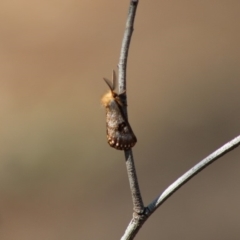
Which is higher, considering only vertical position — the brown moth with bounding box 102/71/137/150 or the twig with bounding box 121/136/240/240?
the brown moth with bounding box 102/71/137/150

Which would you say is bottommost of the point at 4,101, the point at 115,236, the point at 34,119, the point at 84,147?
the point at 115,236

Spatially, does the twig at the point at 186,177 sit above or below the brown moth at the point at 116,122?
below

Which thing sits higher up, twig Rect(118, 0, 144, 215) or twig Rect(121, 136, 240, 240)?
twig Rect(118, 0, 144, 215)

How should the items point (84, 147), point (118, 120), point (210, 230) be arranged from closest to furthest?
point (118, 120) < point (210, 230) < point (84, 147)

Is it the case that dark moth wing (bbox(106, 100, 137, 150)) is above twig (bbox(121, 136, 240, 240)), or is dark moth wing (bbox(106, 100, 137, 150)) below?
above

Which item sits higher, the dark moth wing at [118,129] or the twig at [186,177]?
the dark moth wing at [118,129]

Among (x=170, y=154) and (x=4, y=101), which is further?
(x=4, y=101)

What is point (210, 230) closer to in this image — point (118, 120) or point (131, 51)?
point (131, 51)

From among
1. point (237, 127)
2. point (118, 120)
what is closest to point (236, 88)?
point (237, 127)
